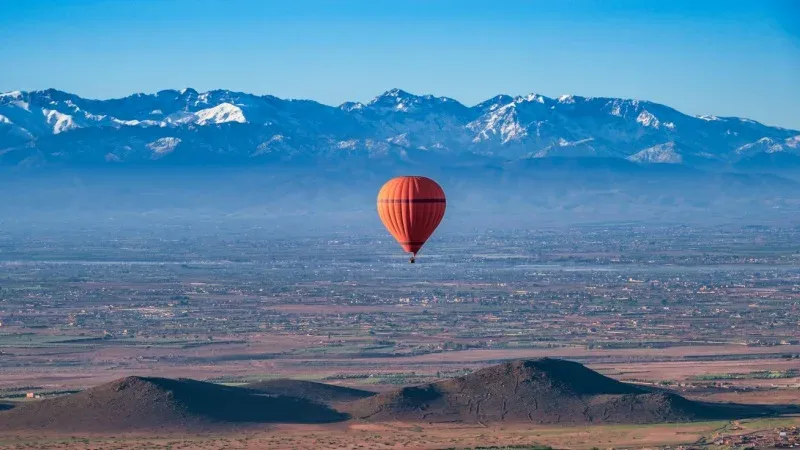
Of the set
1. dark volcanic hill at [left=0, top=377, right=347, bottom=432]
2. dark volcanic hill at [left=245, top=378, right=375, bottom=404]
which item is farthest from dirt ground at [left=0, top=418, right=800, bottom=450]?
dark volcanic hill at [left=245, top=378, right=375, bottom=404]

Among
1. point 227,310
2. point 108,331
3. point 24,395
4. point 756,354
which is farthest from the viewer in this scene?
point 227,310

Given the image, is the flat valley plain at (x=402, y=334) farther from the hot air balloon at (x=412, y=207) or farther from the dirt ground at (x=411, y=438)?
the hot air balloon at (x=412, y=207)

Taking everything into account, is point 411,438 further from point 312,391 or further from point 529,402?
point 312,391

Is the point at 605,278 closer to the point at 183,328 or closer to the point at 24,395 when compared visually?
the point at 183,328

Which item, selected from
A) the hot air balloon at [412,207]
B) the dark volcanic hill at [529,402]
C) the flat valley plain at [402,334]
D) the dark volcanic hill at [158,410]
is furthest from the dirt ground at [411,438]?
the hot air balloon at [412,207]

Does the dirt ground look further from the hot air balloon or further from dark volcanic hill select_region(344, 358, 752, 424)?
the hot air balloon

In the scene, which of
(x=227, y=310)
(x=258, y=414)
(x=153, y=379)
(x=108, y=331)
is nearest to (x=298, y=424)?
(x=258, y=414)

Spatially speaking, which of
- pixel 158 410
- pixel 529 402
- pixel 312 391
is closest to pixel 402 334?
pixel 312 391
